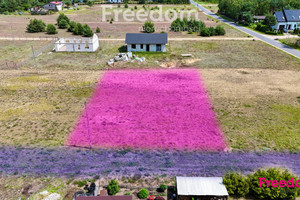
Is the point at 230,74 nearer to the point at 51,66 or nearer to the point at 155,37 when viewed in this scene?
the point at 155,37

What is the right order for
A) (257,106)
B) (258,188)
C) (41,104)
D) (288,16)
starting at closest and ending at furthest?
(258,188) → (257,106) → (41,104) → (288,16)

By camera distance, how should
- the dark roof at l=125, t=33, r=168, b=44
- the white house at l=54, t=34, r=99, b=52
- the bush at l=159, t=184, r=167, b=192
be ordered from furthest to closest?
the white house at l=54, t=34, r=99, b=52
the dark roof at l=125, t=33, r=168, b=44
the bush at l=159, t=184, r=167, b=192

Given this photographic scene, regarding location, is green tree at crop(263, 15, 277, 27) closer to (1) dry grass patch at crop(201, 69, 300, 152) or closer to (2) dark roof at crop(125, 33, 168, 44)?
(1) dry grass patch at crop(201, 69, 300, 152)

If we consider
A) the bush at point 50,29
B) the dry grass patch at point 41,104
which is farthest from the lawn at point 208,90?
the bush at point 50,29

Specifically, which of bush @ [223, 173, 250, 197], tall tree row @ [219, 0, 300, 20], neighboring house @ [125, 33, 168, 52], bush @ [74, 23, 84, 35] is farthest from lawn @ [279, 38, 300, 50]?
bush @ [74, 23, 84, 35]

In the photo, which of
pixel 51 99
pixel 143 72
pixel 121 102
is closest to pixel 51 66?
pixel 51 99

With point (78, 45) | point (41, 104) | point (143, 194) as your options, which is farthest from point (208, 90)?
point (78, 45)

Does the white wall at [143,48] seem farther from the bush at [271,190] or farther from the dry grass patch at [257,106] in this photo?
the bush at [271,190]

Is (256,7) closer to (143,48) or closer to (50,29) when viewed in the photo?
(143,48)
